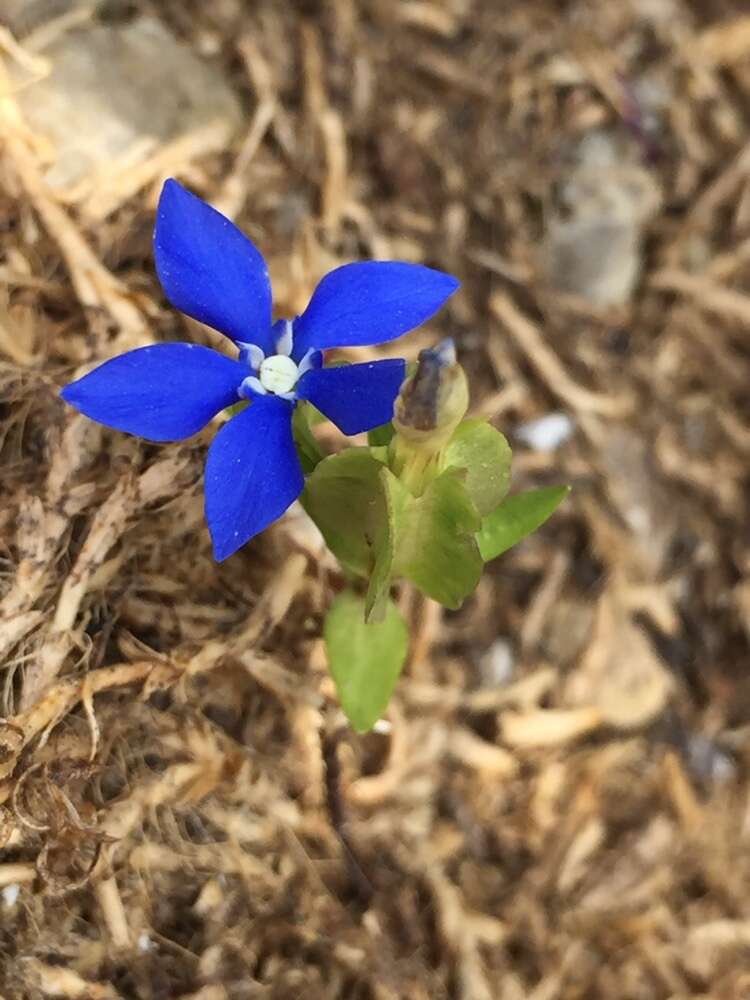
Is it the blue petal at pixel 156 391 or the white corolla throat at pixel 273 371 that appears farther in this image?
the white corolla throat at pixel 273 371

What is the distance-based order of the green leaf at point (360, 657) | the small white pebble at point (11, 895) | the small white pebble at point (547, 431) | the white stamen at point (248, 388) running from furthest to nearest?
1. the small white pebble at point (547, 431)
2. the green leaf at point (360, 657)
3. the small white pebble at point (11, 895)
4. the white stamen at point (248, 388)

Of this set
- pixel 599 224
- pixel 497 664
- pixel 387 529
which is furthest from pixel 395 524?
pixel 599 224

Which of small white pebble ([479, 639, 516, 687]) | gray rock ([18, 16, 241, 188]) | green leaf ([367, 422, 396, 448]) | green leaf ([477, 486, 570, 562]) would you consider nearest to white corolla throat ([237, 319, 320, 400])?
green leaf ([367, 422, 396, 448])

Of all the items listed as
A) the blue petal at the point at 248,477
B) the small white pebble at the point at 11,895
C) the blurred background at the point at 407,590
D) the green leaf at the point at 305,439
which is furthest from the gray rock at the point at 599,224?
the small white pebble at the point at 11,895

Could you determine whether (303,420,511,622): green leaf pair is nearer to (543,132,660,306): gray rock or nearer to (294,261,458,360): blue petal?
(294,261,458,360): blue petal

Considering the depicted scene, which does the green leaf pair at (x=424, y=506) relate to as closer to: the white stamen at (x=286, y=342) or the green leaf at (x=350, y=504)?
the green leaf at (x=350, y=504)

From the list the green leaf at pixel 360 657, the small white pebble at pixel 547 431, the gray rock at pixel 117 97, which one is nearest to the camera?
the green leaf at pixel 360 657

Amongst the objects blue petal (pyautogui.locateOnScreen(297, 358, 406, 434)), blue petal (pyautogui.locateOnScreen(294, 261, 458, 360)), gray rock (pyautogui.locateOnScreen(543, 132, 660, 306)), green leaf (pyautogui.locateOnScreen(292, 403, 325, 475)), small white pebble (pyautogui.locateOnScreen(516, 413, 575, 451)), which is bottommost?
small white pebble (pyautogui.locateOnScreen(516, 413, 575, 451))
